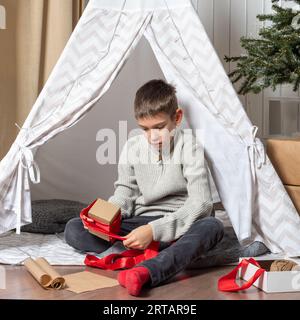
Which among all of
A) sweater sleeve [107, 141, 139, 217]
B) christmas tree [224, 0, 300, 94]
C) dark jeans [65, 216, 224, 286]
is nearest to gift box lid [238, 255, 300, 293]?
dark jeans [65, 216, 224, 286]

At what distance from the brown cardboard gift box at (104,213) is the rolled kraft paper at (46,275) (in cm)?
21

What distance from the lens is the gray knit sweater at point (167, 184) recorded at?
2168 mm

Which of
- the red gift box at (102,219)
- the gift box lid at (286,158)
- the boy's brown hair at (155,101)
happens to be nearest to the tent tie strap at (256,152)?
the gift box lid at (286,158)

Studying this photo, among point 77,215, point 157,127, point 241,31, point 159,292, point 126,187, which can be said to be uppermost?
point 241,31

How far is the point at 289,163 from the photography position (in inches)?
98.0

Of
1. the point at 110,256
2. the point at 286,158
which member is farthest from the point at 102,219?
the point at 286,158

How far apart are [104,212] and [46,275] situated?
1.02 feet

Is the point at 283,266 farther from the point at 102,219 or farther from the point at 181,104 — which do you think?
the point at 181,104

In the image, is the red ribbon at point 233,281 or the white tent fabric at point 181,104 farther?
the white tent fabric at point 181,104

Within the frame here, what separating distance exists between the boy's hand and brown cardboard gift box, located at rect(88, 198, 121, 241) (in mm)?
105

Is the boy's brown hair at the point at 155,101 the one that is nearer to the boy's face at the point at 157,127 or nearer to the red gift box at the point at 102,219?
the boy's face at the point at 157,127

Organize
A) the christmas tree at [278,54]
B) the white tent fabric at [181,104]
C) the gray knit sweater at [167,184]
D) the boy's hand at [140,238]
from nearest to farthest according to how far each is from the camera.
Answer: the boy's hand at [140,238], the gray knit sweater at [167,184], the white tent fabric at [181,104], the christmas tree at [278,54]

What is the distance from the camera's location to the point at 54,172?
304cm

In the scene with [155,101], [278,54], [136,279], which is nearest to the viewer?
[136,279]
